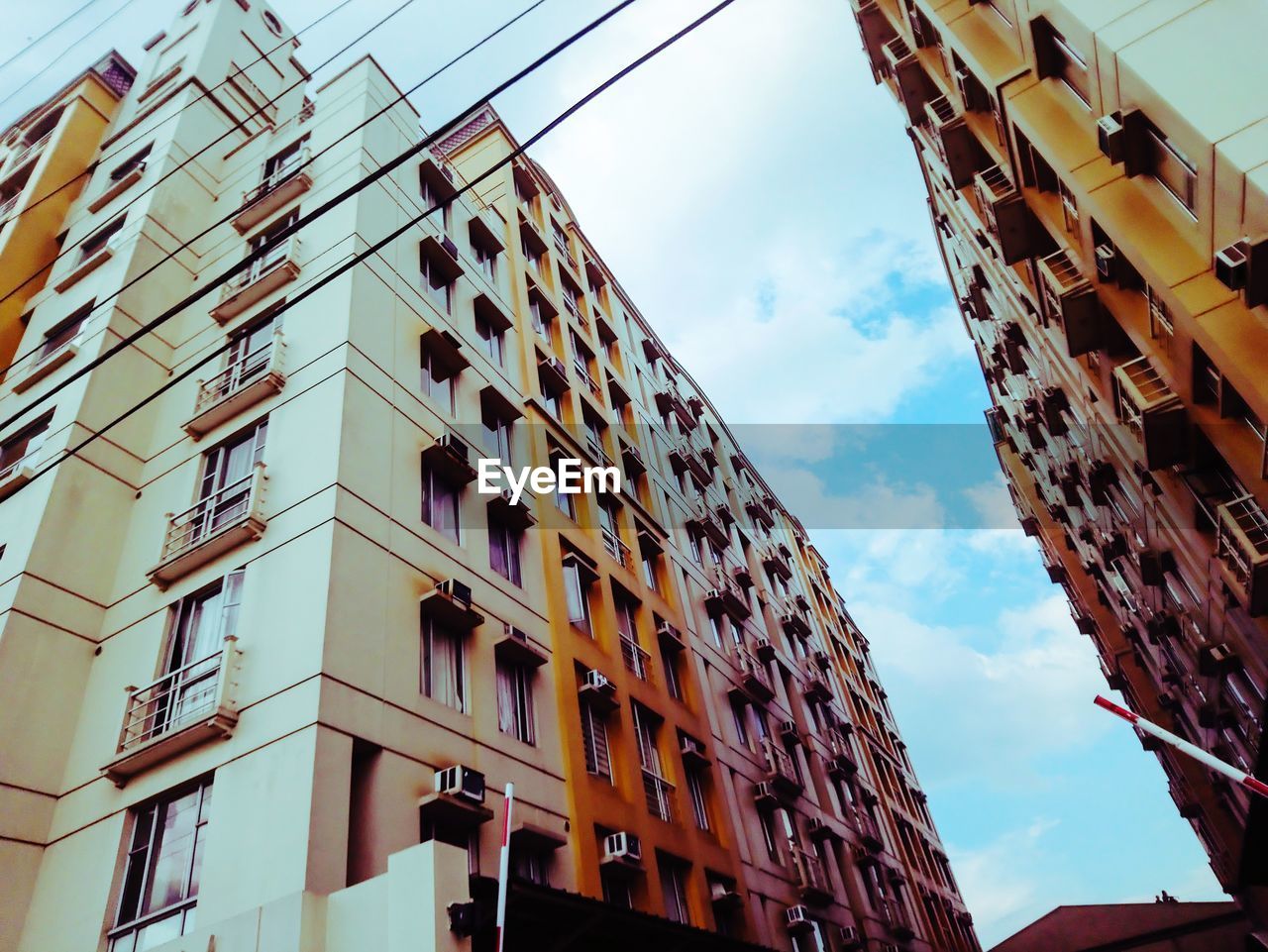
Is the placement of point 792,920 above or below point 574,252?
below

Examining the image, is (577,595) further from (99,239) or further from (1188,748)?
(99,239)

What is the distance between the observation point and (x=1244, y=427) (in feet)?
42.4

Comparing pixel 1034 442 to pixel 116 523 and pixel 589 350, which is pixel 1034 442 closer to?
pixel 589 350

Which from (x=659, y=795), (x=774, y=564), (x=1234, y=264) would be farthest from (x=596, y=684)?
(x=774, y=564)

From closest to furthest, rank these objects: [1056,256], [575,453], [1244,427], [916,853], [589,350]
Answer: [1244,427], [1056,256], [575,453], [589,350], [916,853]

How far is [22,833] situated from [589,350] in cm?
2018

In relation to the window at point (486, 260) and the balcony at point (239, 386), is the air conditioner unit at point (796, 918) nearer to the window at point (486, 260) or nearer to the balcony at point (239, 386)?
the balcony at point (239, 386)

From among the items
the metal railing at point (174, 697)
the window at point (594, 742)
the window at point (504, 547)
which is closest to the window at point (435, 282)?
the window at point (504, 547)

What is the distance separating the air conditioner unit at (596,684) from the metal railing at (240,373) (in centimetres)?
836

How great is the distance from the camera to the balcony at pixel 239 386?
50.9 feet

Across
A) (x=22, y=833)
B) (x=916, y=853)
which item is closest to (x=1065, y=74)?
(x=22, y=833)

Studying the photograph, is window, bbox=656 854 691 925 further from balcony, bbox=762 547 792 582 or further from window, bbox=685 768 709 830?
balcony, bbox=762 547 792 582

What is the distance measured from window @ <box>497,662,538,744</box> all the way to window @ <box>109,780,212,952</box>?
4.58 metres

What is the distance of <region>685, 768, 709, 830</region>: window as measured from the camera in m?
18.9
